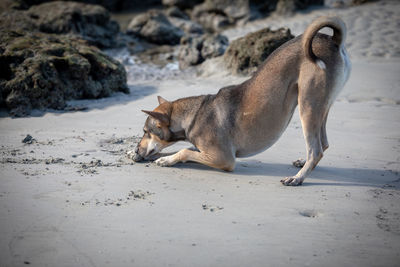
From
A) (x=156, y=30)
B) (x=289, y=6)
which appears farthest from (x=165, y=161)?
(x=289, y=6)

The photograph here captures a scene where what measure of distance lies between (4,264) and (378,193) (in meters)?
4.14

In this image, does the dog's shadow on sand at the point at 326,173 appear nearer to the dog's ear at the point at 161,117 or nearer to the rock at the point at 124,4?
the dog's ear at the point at 161,117

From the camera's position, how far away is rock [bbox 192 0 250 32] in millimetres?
20578

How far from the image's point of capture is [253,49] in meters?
10.8

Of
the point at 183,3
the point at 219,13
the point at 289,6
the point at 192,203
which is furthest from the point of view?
the point at 183,3

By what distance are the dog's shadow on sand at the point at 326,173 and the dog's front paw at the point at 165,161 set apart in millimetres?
129

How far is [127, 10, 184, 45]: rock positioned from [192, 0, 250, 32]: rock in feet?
11.8

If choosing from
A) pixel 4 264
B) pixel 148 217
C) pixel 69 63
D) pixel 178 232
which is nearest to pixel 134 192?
pixel 148 217

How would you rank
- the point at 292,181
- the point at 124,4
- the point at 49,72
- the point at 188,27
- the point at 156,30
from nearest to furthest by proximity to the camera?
the point at 292,181, the point at 49,72, the point at 156,30, the point at 188,27, the point at 124,4

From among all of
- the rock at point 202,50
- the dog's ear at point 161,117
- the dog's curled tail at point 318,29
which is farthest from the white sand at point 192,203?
the rock at point 202,50

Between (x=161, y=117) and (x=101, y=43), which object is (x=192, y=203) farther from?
(x=101, y=43)

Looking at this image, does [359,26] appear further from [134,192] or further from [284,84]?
[134,192]

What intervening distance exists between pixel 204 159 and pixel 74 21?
41.0ft

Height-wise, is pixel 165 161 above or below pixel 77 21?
below
